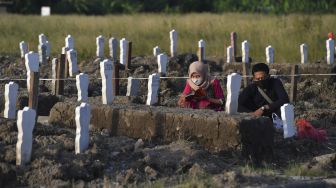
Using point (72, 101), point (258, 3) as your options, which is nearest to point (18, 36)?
point (72, 101)

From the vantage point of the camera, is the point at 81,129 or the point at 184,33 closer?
the point at 81,129

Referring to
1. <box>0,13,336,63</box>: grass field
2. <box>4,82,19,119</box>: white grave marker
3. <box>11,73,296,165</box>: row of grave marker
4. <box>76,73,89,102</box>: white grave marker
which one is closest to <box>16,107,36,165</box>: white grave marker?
<box>11,73,296,165</box>: row of grave marker

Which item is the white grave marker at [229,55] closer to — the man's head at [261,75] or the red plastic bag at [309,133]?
the man's head at [261,75]

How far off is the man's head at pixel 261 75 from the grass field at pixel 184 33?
11693mm

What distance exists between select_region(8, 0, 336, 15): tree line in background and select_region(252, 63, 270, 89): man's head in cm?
3891

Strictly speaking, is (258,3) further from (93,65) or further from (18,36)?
(93,65)

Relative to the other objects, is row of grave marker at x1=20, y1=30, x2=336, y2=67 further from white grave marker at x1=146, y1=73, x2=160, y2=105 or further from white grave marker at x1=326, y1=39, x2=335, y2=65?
white grave marker at x1=146, y1=73, x2=160, y2=105

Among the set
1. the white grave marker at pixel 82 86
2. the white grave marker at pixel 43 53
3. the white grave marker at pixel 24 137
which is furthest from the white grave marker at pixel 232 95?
the white grave marker at pixel 43 53

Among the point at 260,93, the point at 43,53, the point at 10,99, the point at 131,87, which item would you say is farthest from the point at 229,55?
the point at 10,99

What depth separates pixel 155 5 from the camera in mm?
62562

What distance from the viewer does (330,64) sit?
827 inches

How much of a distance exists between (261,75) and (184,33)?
1909cm

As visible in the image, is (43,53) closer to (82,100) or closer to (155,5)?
(82,100)

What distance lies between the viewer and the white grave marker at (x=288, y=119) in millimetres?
12602
